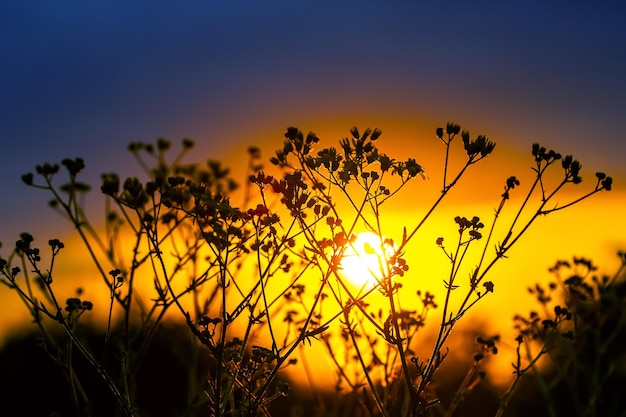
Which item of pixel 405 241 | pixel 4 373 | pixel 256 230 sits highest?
pixel 4 373

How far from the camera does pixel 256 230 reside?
5.73m

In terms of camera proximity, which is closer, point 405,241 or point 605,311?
point 405,241

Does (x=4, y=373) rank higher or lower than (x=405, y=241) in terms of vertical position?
higher

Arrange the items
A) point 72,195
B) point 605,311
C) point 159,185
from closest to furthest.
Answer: point 159,185 < point 72,195 < point 605,311

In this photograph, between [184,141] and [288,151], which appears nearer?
[288,151]

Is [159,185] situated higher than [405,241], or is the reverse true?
[159,185]

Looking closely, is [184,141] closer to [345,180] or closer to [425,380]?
[345,180]

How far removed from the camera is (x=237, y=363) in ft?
18.0

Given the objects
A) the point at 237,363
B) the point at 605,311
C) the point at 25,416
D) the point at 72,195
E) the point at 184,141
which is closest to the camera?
the point at 237,363

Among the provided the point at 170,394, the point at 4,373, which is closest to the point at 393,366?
the point at 170,394

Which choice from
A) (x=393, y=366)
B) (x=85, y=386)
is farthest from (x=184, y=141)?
(x=85, y=386)

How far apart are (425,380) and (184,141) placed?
416 cm

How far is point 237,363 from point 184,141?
3.32 m

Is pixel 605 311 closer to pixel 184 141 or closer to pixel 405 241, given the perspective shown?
pixel 405 241
